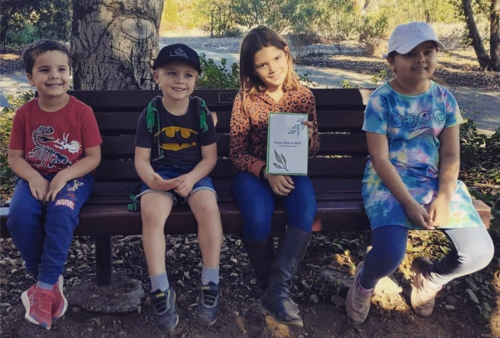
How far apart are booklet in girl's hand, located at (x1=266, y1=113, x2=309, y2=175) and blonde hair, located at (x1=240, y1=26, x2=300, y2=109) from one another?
0.97ft

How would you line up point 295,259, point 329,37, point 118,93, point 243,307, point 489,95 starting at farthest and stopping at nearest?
point 329,37, point 489,95, point 118,93, point 243,307, point 295,259

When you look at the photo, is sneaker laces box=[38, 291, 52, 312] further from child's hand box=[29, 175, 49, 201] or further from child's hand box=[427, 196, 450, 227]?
child's hand box=[427, 196, 450, 227]

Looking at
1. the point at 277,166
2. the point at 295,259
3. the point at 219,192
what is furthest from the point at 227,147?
the point at 295,259

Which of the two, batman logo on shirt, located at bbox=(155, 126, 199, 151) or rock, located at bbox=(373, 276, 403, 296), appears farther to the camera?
rock, located at bbox=(373, 276, 403, 296)

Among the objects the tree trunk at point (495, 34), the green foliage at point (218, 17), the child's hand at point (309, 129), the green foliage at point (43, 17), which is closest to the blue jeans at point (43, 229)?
the child's hand at point (309, 129)

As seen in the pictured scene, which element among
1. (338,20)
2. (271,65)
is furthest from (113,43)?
(338,20)

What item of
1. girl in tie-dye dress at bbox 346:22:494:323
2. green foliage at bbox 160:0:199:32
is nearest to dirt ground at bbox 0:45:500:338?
girl in tie-dye dress at bbox 346:22:494:323

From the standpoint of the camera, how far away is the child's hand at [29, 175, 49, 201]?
2789 mm

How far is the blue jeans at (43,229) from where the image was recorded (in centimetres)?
A: 265

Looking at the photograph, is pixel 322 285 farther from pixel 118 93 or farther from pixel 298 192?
pixel 118 93

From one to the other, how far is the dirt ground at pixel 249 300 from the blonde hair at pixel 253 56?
1145 mm

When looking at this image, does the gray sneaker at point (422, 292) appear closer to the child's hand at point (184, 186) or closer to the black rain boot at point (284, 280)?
the black rain boot at point (284, 280)

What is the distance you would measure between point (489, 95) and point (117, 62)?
8480mm

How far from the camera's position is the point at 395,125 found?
296cm
